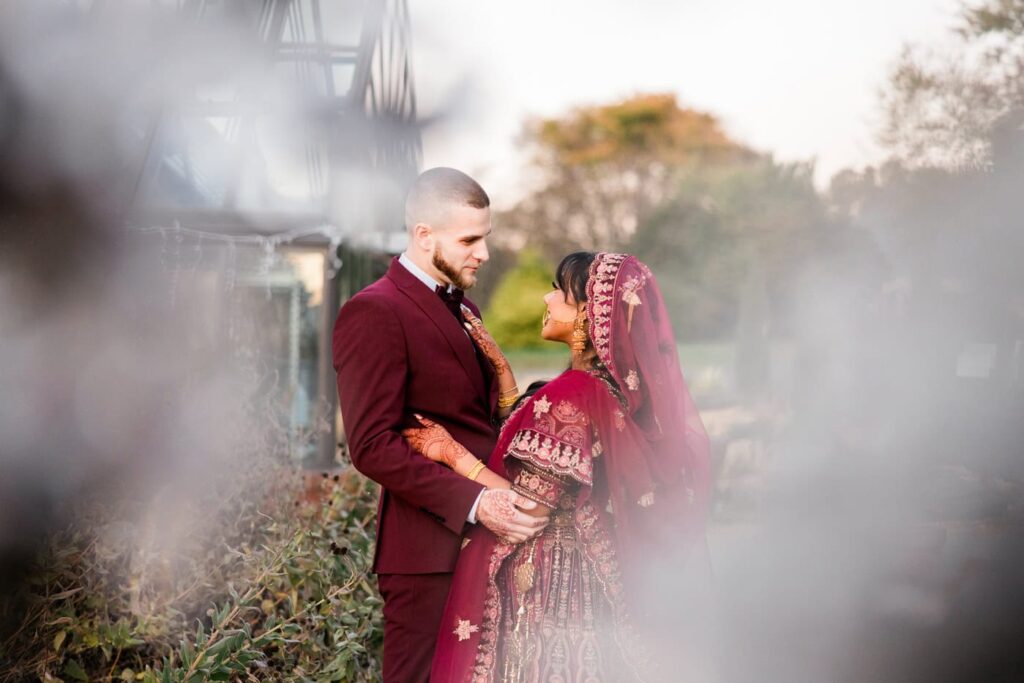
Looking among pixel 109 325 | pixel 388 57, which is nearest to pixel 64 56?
pixel 109 325

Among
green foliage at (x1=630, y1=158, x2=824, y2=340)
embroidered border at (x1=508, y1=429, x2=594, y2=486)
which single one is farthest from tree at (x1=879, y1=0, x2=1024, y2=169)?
embroidered border at (x1=508, y1=429, x2=594, y2=486)

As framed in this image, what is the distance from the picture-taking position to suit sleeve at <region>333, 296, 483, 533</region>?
180cm

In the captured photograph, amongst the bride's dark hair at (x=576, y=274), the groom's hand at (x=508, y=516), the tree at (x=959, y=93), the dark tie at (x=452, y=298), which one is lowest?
the groom's hand at (x=508, y=516)

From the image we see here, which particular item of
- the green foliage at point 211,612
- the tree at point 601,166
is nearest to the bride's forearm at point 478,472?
the green foliage at point 211,612

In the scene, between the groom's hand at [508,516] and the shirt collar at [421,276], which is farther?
the shirt collar at [421,276]

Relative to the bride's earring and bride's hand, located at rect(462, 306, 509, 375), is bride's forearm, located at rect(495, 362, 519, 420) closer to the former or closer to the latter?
bride's hand, located at rect(462, 306, 509, 375)

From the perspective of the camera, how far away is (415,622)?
1905mm

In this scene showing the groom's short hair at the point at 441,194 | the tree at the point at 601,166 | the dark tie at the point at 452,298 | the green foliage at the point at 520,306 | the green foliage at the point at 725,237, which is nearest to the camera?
the groom's short hair at the point at 441,194

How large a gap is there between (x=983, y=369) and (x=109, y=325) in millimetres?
4951

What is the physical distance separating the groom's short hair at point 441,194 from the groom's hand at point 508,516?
54 centimetres

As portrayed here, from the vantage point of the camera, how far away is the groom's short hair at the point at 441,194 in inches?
74.0

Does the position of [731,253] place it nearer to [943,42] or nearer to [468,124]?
[468,124]

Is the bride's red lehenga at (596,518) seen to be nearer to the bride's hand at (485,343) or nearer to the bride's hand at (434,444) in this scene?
the bride's hand at (434,444)

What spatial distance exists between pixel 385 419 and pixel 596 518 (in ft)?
1.49
